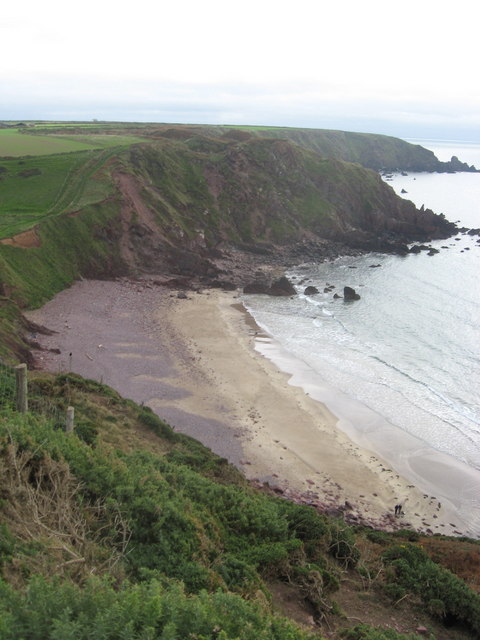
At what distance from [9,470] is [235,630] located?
5092 millimetres

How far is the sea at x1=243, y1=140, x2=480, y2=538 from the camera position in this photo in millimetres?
27906

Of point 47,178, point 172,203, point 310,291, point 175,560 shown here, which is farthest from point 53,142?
point 175,560

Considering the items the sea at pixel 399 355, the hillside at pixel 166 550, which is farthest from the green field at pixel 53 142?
the hillside at pixel 166 550

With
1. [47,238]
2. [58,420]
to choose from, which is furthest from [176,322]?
[58,420]

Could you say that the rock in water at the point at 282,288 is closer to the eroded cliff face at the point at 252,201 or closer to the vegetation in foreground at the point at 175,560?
the eroded cliff face at the point at 252,201

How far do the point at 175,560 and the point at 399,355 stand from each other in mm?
34000

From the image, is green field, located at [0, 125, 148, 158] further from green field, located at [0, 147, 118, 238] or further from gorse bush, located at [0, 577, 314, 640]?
gorse bush, located at [0, 577, 314, 640]

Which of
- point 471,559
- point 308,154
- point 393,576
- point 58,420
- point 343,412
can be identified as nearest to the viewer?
point 393,576

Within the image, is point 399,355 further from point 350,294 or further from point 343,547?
point 343,547

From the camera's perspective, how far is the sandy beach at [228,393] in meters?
23.7

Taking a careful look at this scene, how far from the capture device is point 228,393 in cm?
3209

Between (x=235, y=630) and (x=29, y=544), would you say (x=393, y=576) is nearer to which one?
(x=235, y=630)

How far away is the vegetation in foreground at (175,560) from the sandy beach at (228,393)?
19.6 ft

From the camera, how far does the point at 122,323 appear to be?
135 feet
